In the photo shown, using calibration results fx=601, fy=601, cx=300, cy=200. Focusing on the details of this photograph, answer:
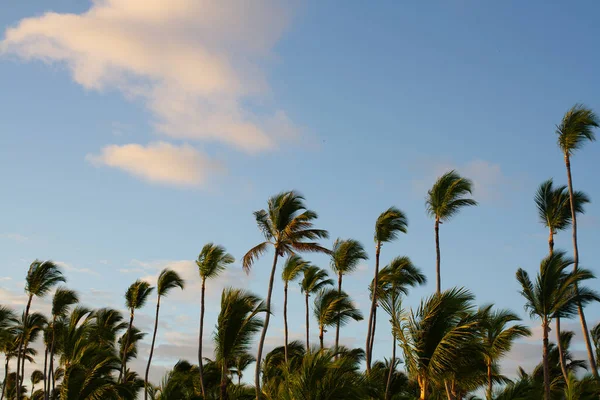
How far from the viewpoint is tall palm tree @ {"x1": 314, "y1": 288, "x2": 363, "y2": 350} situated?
125 feet

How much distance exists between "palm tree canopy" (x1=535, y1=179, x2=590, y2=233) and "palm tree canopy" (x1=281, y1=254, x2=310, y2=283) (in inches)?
586

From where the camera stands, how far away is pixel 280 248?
3394cm

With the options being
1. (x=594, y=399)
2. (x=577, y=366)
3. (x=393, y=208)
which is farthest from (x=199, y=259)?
(x=577, y=366)

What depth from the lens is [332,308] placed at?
1501 inches

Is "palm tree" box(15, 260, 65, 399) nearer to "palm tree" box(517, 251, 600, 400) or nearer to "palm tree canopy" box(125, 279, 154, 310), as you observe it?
"palm tree canopy" box(125, 279, 154, 310)

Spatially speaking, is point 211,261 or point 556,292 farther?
point 211,261

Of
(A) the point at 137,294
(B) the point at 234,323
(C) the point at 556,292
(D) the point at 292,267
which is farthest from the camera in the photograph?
(A) the point at 137,294

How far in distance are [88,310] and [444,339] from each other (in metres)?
25.4

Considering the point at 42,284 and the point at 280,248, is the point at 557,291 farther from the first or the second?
the point at 42,284

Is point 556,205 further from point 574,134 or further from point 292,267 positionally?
point 292,267

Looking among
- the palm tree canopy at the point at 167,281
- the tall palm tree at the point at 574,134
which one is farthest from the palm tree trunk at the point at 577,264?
the palm tree canopy at the point at 167,281

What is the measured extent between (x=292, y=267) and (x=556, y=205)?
16478mm

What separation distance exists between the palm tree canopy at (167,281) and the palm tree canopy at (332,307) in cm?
1146

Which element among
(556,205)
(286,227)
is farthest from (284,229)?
(556,205)
